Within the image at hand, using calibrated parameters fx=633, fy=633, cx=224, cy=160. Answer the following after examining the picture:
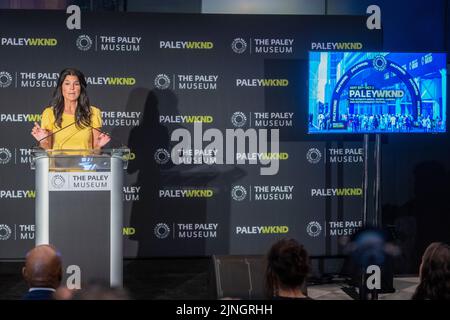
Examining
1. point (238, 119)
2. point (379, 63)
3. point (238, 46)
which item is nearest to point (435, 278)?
point (379, 63)

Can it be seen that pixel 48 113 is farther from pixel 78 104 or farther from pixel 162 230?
pixel 162 230

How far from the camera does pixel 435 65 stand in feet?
17.5

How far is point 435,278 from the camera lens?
2320 millimetres

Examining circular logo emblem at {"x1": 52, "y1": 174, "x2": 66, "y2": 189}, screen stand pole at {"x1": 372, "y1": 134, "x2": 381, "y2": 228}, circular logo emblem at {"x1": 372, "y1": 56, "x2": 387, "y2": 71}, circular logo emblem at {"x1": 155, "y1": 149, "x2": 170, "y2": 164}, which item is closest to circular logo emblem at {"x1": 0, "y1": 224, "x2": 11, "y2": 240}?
circular logo emblem at {"x1": 155, "y1": 149, "x2": 170, "y2": 164}

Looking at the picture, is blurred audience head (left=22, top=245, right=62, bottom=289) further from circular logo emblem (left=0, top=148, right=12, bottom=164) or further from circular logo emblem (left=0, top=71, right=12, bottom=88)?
circular logo emblem (left=0, top=71, right=12, bottom=88)

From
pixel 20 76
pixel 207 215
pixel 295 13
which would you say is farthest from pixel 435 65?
pixel 20 76

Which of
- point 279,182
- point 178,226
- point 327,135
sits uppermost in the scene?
point 327,135

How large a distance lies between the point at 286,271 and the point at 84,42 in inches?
160

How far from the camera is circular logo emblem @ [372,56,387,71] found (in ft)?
17.3

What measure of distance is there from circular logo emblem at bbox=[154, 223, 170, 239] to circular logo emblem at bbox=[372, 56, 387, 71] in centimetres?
236
